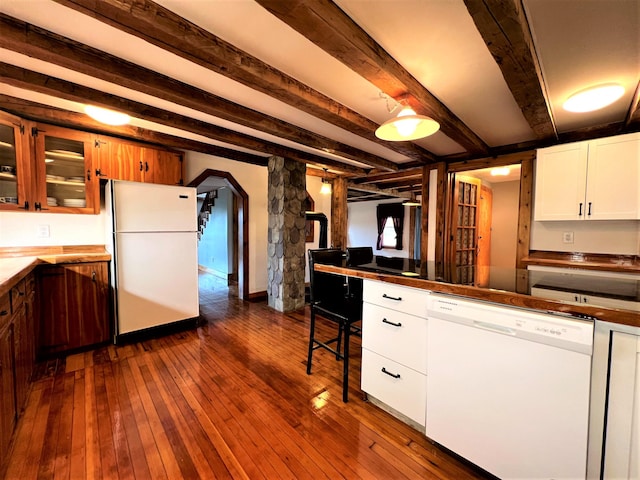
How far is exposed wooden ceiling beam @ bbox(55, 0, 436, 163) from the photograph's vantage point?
3.97 feet

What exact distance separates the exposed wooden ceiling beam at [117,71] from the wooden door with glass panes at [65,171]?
4.44 ft

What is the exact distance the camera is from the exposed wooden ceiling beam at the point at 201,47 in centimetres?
121

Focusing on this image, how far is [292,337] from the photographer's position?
297 centimetres

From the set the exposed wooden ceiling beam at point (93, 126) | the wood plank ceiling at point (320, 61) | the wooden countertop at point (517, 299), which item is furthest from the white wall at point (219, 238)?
the wooden countertop at point (517, 299)

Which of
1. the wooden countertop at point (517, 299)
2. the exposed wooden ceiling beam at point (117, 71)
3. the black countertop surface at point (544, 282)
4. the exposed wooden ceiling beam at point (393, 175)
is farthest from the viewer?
the exposed wooden ceiling beam at point (393, 175)

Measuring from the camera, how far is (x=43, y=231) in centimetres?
271

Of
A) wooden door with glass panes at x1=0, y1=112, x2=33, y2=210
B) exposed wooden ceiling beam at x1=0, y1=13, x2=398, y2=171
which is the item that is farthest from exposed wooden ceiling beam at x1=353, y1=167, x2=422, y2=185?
Result: wooden door with glass panes at x1=0, y1=112, x2=33, y2=210

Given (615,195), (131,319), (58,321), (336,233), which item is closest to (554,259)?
(615,195)

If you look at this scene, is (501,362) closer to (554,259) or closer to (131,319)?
(554,259)

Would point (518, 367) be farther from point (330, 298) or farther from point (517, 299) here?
point (330, 298)

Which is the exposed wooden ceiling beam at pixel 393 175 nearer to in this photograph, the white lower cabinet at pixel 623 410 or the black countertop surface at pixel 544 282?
the black countertop surface at pixel 544 282

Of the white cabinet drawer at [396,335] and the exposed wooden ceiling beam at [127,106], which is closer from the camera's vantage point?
the white cabinet drawer at [396,335]

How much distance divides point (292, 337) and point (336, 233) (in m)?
2.95

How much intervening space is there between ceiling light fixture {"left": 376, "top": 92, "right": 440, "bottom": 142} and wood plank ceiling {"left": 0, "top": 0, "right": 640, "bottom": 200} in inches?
11.1
